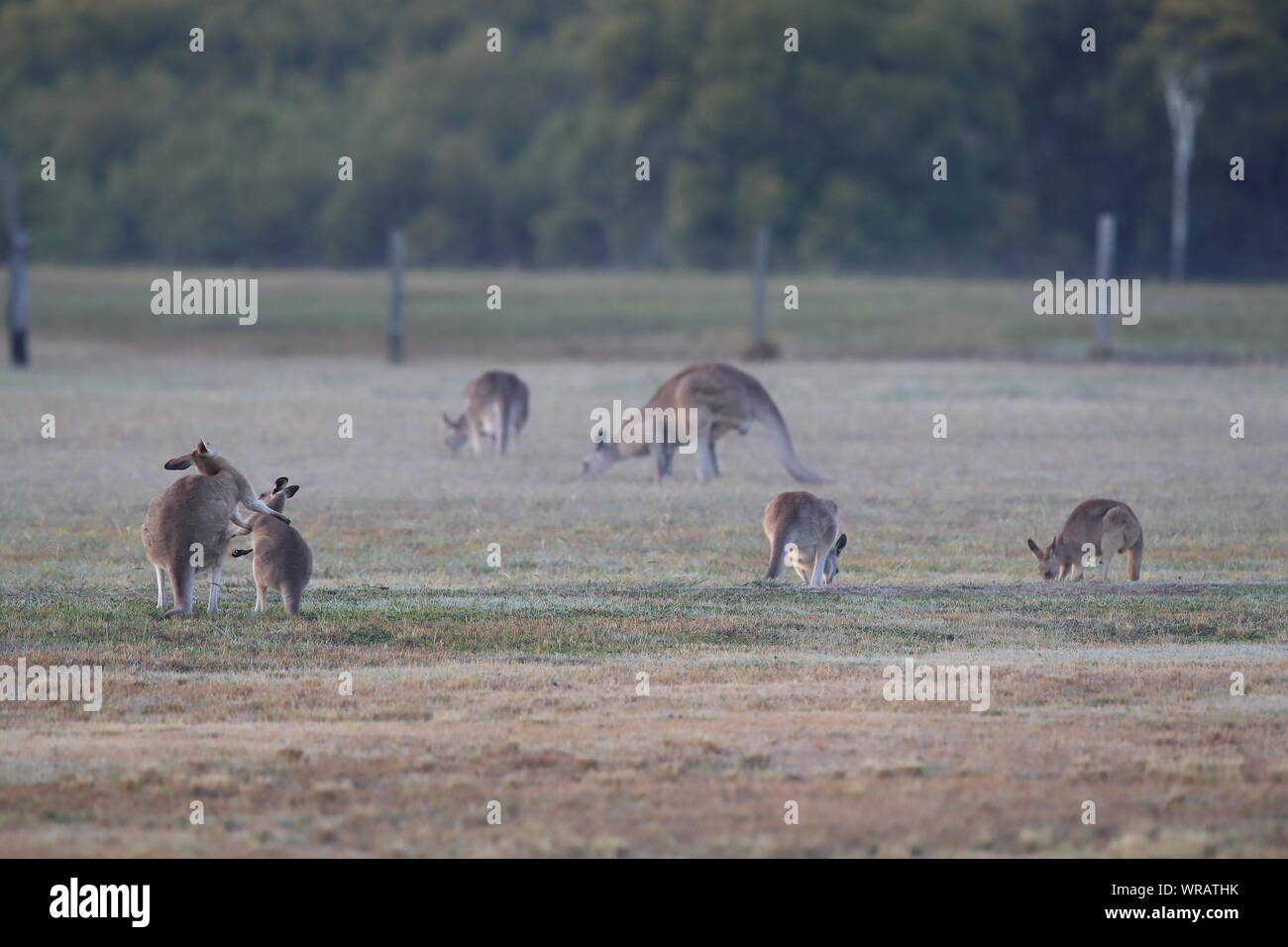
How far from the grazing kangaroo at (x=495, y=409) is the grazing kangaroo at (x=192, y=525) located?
729 centimetres

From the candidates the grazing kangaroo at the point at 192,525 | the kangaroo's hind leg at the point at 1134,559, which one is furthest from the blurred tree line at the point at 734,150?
the grazing kangaroo at the point at 192,525

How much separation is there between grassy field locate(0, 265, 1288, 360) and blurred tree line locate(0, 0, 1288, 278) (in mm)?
6162

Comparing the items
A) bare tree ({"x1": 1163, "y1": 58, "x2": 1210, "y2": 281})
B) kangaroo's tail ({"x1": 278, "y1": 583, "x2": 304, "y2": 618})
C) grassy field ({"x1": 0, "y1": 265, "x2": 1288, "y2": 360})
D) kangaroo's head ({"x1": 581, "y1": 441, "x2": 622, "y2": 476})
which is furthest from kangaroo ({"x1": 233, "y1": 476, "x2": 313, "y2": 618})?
bare tree ({"x1": 1163, "y1": 58, "x2": 1210, "y2": 281})

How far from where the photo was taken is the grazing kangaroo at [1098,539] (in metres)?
10.3

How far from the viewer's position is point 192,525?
8.52 m

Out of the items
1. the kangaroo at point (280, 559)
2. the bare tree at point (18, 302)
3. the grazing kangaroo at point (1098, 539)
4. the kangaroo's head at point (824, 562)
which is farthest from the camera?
the bare tree at point (18, 302)

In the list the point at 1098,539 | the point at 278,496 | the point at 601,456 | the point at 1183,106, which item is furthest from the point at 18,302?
the point at 1183,106

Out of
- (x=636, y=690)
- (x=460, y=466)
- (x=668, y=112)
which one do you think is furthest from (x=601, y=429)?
(x=668, y=112)

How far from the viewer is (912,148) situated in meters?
50.1

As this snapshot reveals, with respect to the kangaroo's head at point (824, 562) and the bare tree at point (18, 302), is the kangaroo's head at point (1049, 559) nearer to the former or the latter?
the kangaroo's head at point (824, 562)

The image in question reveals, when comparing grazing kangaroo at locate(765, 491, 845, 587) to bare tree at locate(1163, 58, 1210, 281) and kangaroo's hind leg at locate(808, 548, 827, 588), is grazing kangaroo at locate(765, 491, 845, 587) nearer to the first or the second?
Result: kangaroo's hind leg at locate(808, 548, 827, 588)

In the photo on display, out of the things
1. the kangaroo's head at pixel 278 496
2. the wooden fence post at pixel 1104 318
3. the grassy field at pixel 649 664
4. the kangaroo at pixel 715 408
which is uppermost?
the wooden fence post at pixel 1104 318

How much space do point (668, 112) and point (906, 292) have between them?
12.3 meters

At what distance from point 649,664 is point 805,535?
1894 mm
